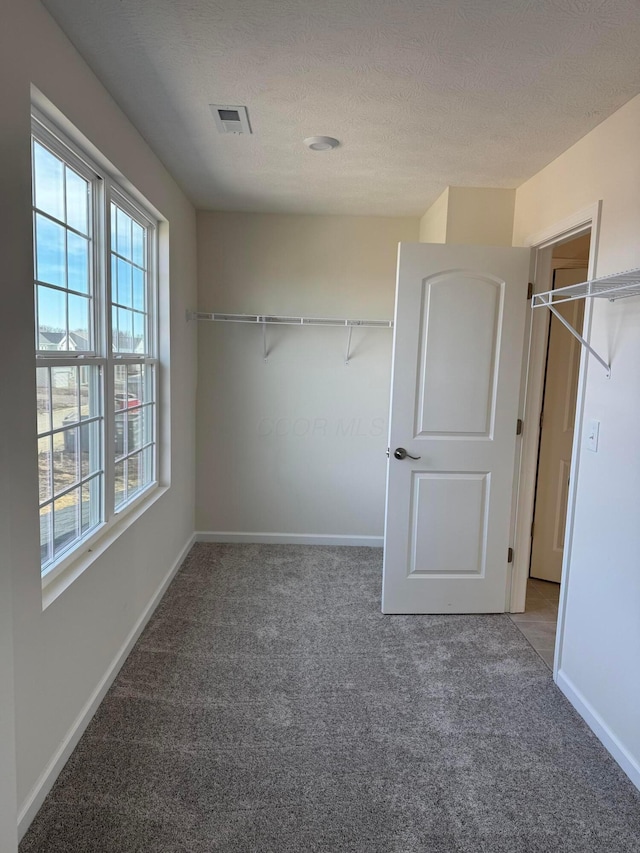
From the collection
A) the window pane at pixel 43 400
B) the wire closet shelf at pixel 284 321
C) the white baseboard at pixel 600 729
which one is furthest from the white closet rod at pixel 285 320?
the white baseboard at pixel 600 729

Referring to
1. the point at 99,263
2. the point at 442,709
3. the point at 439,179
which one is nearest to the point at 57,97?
the point at 99,263

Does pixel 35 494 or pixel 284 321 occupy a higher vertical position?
pixel 284 321

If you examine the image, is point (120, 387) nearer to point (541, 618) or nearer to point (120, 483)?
point (120, 483)

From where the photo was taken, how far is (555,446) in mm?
3521

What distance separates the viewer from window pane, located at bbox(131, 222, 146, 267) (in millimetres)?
2760

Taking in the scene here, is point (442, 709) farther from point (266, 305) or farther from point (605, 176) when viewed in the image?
point (266, 305)

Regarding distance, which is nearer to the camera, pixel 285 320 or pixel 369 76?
pixel 369 76

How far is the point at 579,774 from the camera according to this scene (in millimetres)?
1855

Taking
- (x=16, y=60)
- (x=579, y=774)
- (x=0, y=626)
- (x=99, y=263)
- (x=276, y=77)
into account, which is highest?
(x=276, y=77)

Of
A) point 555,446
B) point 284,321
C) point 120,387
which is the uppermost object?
point 284,321

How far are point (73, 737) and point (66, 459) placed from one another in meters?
0.99

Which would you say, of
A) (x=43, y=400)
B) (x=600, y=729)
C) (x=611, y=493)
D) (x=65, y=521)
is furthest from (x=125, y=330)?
(x=600, y=729)

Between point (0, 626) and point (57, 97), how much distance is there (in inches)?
61.7

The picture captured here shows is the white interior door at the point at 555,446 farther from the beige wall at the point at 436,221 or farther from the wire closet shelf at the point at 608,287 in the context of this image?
the wire closet shelf at the point at 608,287
